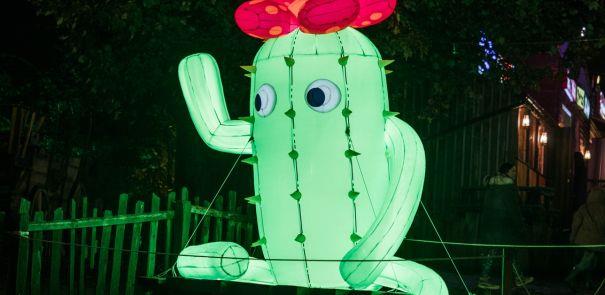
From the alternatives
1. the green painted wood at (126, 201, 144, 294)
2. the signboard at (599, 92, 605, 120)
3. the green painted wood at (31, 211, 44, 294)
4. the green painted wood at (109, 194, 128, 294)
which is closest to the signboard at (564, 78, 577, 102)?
the signboard at (599, 92, 605, 120)

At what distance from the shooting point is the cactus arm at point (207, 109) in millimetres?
6988

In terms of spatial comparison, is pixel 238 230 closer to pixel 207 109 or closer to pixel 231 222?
pixel 231 222

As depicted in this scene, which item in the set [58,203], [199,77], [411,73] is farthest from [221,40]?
[58,203]

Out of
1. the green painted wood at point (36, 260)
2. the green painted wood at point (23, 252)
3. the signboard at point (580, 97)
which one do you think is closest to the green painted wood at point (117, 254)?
the green painted wood at point (36, 260)

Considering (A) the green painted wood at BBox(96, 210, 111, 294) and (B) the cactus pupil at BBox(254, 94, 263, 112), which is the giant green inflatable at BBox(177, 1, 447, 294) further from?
(A) the green painted wood at BBox(96, 210, 111, 294)

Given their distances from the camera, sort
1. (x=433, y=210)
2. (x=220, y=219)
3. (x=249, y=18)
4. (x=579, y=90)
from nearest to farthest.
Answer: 1. (x=249, y=18)
2. (x=220, y=219)
3. (x=433, y=210)
4. (x=579, y=90)

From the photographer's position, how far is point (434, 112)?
39.1ft

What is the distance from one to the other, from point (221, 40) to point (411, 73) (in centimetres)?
294

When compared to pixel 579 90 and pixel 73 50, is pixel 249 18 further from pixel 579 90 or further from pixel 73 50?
pixel 579 90

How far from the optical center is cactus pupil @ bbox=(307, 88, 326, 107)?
6.38m

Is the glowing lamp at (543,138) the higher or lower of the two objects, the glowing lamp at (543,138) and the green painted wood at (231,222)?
the higher

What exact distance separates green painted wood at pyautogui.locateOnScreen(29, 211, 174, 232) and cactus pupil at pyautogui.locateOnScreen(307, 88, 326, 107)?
292 cm

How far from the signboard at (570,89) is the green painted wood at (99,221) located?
1611cm

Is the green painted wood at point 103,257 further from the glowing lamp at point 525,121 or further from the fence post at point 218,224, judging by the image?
the glowing lamp at point 525,121
